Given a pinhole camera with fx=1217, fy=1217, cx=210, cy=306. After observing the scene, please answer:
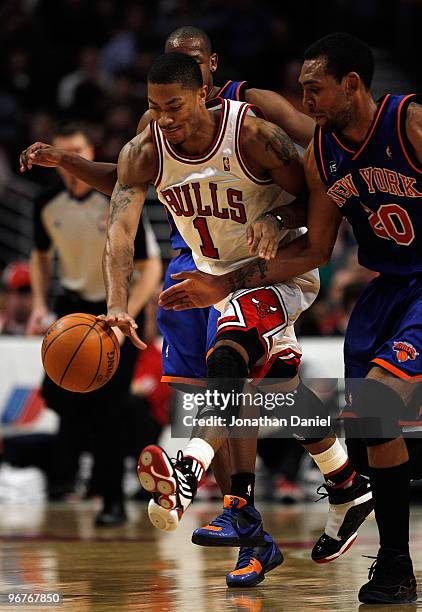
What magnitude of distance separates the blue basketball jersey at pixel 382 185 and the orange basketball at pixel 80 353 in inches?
42.6

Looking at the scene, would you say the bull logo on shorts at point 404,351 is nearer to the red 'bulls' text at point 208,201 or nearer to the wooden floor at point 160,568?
the wooden floor at point 160,568

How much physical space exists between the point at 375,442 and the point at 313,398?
0.83m

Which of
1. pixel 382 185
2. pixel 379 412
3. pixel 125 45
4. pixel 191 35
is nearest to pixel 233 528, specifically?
pixel 379 412

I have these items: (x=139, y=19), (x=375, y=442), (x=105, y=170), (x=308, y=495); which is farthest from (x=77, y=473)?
(x=139, y=19)

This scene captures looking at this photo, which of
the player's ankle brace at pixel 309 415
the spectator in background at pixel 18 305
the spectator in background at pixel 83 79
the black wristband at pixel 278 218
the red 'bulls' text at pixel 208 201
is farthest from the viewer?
the spectator in background at pixel 83 79

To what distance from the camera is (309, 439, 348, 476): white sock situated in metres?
5.38

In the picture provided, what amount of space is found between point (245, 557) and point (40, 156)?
1.97 metres

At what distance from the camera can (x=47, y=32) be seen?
16125 mm

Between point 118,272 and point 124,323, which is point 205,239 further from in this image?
point 124,323

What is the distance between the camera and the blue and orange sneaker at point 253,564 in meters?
4.94

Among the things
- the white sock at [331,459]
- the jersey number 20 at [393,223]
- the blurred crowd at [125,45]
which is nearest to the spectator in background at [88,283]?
the white sock at [331,459]

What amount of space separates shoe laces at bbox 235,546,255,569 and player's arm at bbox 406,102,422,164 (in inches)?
69.1

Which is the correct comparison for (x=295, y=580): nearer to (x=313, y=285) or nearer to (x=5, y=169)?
(x=313, y=285)

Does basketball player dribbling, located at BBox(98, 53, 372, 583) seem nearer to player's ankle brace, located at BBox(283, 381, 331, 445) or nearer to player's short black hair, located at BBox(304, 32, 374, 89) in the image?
player's ankle brace, located at BBox(283, 381, 331, 445)
